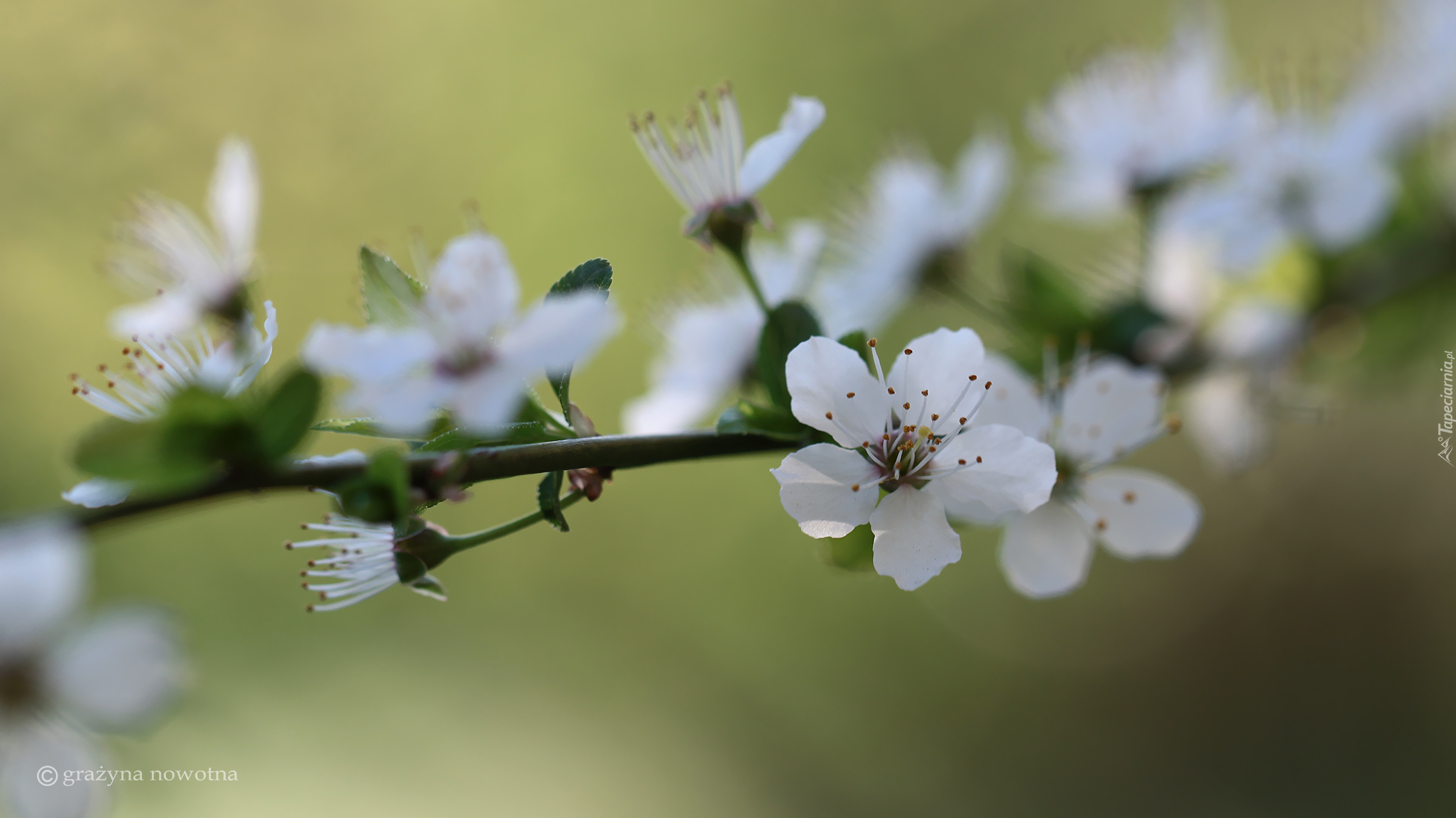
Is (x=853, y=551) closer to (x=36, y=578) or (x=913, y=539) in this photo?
(x=913, y=539)

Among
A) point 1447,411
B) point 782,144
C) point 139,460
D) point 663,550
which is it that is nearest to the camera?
point 139,460

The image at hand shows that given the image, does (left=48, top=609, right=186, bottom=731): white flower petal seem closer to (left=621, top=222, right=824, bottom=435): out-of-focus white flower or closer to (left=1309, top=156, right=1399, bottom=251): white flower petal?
(left=621, top=222, right=824, bottom=435): out-of-focus white flower

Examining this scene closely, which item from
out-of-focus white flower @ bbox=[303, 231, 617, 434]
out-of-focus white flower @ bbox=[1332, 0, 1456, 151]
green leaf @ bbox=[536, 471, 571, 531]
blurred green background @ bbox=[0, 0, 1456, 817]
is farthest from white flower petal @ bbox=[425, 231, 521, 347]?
blurred green background @ bbox=[0, 0, 1456, 817]

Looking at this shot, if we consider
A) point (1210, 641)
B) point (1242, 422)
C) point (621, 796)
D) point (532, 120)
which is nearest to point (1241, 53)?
point (1210, 641)

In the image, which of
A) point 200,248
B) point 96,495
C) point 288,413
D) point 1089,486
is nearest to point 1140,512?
point 1089,486

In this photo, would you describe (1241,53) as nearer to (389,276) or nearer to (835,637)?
(835,637)

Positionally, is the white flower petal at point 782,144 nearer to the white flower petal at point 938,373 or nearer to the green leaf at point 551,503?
the white flower petal at point 938,373
